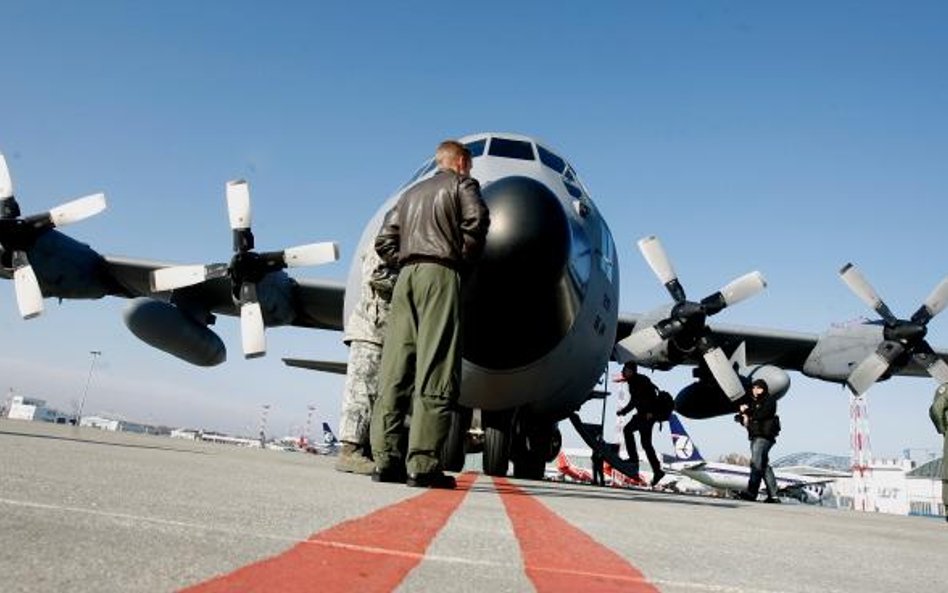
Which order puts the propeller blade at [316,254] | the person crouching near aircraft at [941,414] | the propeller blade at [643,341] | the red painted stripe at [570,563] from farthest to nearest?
1. the propeller blade at [643,341]
2. the propeller blade at [316,254]
3. the person crouching near aircraft at [941,414]
4. the red painted stripe at [570,563]

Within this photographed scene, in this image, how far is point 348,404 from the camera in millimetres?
5875

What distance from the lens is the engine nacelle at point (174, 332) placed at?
13180 mm

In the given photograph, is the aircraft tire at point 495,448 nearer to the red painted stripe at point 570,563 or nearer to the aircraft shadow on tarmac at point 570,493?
the aircraft shadow on tarmac at point 570,493

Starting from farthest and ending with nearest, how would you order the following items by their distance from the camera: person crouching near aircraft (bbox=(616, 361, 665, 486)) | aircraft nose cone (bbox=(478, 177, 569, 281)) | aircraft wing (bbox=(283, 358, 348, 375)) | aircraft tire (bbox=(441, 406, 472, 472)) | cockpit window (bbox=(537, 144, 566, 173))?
aircraft wing (bbox=(283, 358, 348, 375))
person crouching near aircraft (bbox=(616, 361, 665, 486))
cockpit window (bbox=(537, 144, 566, 173))
aircraft tire (bbox=(441, 406, 472, 472))
aircraft nose cone (bbox=(478, 177, 569, 281))

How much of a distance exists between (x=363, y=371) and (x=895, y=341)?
40.5 ft

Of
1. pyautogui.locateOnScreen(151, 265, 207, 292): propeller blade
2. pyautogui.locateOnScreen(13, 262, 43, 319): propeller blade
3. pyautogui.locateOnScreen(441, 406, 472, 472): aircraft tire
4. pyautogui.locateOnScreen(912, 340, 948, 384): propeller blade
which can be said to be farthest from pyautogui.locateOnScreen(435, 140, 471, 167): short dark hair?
pyautogui.locateOnScreen(912, 340, 948, 384): propeller blade

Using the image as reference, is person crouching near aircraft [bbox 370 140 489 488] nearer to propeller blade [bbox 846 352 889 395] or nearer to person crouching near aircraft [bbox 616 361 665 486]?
person crouching near aircraft [bbox 616 361 665 486]

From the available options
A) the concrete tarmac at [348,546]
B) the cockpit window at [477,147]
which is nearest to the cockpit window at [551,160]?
the cockpit window at [477,147]

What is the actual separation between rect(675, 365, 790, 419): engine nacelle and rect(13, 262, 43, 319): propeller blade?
12.2 metres

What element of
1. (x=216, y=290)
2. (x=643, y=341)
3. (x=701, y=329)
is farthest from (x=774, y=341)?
(x=216, y=290)

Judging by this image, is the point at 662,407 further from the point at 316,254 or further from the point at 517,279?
the point at 517,279

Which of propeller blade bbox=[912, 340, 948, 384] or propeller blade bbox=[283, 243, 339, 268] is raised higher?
propeller blade bbox=[283, 243, 339, 268]

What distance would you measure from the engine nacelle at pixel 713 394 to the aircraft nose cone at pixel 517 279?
7.92 meters

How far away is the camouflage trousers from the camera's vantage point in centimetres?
587
